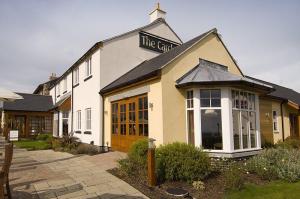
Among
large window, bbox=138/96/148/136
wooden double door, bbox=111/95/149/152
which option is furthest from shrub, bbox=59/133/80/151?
large window, bbox=138/96/148/136

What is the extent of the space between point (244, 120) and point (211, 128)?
172cm

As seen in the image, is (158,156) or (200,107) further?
(200,107)

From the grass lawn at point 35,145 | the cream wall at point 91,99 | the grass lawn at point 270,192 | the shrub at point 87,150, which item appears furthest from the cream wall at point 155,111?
the grass lawn at point 35,145

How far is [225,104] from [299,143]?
26.0 ft

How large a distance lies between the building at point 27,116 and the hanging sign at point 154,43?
16.8 metres

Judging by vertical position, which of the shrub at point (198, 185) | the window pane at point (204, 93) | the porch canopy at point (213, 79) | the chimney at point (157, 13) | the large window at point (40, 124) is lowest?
the shrub at point (198, 185)

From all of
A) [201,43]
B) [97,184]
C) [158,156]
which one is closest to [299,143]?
[201,43]

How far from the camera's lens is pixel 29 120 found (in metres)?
29.2

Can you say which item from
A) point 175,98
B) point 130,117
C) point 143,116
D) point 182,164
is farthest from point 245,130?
point 130,117

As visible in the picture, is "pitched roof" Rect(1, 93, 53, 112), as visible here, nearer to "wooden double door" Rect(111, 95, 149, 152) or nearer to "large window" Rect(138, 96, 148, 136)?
"wooden double door" Rect(111, 95, 149, 152)

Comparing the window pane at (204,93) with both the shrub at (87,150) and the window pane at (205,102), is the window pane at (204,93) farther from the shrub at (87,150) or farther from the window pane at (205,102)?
the shrub at (87,150)

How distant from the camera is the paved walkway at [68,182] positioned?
6.50 metres

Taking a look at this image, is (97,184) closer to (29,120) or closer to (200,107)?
(200,107)

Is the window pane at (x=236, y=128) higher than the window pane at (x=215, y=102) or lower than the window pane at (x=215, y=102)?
lower
